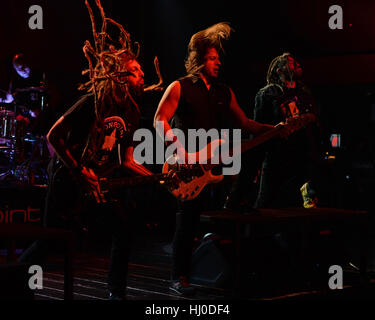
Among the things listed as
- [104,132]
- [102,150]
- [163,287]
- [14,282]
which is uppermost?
[104,132]

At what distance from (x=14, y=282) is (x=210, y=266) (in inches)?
78.9

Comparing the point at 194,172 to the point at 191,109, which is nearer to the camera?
the point at 194,172

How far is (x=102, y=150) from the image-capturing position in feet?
11.4

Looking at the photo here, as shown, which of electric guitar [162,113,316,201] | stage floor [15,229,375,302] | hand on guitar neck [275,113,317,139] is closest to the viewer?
electric guitar [162,113,316,201]

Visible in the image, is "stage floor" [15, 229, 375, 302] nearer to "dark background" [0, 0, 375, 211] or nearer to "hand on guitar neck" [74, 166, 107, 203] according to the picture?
"hand on guitar neck" [74, 166, 107, 203]

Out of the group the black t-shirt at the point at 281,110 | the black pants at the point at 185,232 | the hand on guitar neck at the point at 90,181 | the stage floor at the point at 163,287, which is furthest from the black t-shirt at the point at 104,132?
the black t-shirt at the point at 281,110

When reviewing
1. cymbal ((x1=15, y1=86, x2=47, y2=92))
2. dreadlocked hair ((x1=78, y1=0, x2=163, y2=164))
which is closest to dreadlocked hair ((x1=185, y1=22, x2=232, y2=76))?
dreadlocked hair ((x1=78, y1=0, x2=163, y2=164))

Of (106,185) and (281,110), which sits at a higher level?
(281,110)

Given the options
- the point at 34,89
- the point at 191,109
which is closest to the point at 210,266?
the point at 191,109

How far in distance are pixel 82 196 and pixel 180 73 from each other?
6092 mm

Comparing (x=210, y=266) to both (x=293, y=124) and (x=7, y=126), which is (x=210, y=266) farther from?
(x=7, y=126)

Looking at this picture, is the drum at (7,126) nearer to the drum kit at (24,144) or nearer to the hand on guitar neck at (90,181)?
the drum kit at (24,144)

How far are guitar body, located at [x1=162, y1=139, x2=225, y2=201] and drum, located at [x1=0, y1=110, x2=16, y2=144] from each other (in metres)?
4.82

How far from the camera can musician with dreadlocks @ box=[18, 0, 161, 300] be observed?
3354 millimetres
